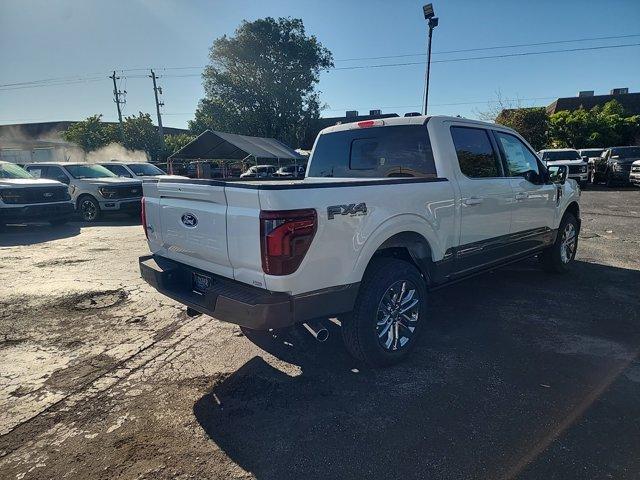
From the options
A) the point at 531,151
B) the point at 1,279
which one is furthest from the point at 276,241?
the point at 1,279

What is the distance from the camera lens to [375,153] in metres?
4.25

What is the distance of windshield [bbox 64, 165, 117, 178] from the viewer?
12.9 meters

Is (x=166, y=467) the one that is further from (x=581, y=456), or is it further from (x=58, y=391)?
(x=581, y=456)

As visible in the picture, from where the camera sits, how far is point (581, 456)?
231 cm

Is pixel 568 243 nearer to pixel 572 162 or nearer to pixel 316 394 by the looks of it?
pixel 316 394

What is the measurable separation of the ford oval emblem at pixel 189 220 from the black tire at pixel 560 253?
488cm

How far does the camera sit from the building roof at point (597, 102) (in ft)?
115

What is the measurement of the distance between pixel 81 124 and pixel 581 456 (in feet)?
162

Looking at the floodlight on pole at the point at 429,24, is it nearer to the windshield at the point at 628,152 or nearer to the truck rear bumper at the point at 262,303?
the windshield at the point at 628,152

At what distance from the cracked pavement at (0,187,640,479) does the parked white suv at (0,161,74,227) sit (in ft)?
20.5

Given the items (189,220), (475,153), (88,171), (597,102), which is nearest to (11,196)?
(88,171)

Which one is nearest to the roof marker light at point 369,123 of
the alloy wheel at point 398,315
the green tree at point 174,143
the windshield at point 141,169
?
the alloy wheel at point 398,315

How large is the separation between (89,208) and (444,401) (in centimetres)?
1257

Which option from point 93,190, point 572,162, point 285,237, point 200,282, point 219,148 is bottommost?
point 200,282
